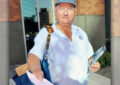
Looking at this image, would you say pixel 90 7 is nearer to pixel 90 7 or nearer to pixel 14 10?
pixel 90 7

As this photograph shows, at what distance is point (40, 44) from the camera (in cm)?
457

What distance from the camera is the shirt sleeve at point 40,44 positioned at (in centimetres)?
457

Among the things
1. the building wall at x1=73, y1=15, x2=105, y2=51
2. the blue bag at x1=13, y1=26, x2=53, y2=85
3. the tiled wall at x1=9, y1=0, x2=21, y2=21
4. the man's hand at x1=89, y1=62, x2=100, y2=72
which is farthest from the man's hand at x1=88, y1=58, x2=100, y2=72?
the tiled wall at x1=9, y1=0, x2=21, y2=21

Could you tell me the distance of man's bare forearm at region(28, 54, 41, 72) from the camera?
4566 millimetres

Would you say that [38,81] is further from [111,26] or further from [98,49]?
[111,26]

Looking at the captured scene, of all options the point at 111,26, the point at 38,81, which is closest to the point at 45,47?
the point at 38,81

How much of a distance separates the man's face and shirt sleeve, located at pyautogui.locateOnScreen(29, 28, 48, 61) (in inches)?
14.7

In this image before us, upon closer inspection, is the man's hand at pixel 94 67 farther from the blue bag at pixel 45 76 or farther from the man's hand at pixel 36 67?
the man's hand at pixel 36 67

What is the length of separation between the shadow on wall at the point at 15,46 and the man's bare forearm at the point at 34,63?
0.17 meters

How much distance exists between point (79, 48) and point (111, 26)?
104cm

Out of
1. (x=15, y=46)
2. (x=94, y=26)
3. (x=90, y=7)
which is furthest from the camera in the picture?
(x=94, y=26)

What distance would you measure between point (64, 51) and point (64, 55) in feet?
0.25

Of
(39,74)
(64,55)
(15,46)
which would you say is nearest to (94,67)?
(64,55)
